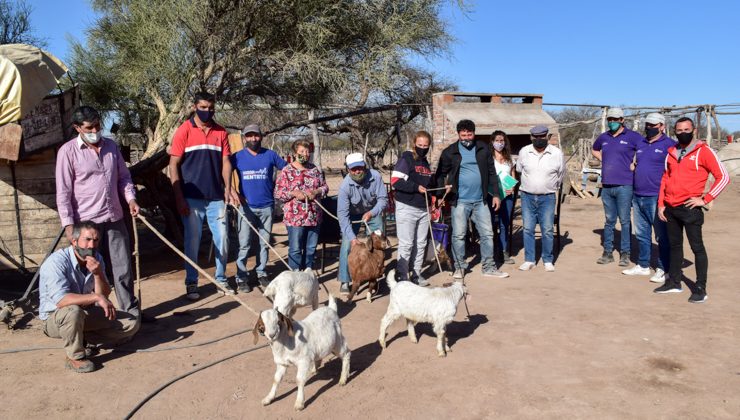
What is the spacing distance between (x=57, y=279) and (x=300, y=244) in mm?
2770

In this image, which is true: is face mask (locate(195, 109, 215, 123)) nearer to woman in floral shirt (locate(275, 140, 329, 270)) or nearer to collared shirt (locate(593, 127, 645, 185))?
woman in floral shirt (locate(275, 140, 329, 270))

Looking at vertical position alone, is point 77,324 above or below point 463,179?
below

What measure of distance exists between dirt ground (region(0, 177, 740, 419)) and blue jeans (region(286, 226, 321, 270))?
637 mm

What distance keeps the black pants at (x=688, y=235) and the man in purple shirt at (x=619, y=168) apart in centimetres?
128

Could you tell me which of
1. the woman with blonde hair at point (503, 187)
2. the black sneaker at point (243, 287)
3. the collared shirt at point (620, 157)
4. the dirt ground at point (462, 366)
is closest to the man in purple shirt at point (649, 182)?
the collared shirt at point (620, 157)

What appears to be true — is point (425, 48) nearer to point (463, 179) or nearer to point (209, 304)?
point (463, 179)

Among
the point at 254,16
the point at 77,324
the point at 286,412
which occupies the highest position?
the point at 254,16

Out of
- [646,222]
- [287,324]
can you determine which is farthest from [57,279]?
[646,222]

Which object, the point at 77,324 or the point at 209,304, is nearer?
the point at 77,324

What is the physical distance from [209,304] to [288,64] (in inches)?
211

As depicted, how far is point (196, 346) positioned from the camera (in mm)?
5043

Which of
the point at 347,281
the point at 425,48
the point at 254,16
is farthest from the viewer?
the point at 425,48

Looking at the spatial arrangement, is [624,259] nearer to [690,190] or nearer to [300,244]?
[690,190]

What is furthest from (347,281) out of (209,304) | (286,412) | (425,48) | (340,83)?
(425,48)
